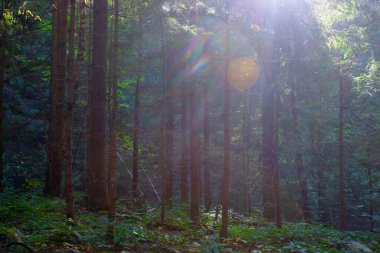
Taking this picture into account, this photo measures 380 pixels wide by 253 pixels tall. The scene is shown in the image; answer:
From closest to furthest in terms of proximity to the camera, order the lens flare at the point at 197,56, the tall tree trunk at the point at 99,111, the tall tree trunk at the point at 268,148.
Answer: the tall tree trunk at the point at 99,111 → the lens flare at the point at 197,56 → the tall tree trunk at the point at 268,148

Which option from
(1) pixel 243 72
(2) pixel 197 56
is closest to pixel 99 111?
(2) pixel 197 56

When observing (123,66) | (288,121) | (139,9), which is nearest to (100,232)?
(139,9)

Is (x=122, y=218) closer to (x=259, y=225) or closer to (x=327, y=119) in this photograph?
(x=259, y=225)

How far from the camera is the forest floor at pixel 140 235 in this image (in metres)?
9.06

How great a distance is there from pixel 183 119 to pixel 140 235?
42.6ft

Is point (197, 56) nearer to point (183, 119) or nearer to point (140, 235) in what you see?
point (183, 119)

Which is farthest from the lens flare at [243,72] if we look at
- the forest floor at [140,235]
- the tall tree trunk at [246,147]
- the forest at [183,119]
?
the forest floor at [140,235]

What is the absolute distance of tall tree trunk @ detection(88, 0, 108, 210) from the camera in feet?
44.9

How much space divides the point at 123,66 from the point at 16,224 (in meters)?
14.2

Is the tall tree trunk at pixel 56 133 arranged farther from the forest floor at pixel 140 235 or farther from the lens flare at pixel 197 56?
the lens flare at pixel 197 56

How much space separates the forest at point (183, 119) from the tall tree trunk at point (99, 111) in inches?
1.5

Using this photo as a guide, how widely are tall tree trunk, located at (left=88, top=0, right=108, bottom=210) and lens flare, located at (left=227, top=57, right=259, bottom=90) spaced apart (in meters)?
9.93

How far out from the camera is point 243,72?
2444 centimetres

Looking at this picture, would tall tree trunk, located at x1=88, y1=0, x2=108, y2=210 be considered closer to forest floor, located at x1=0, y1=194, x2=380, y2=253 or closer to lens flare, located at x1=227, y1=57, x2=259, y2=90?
forest floor, located at x1=0, y1=194, x2=380, y2=253
